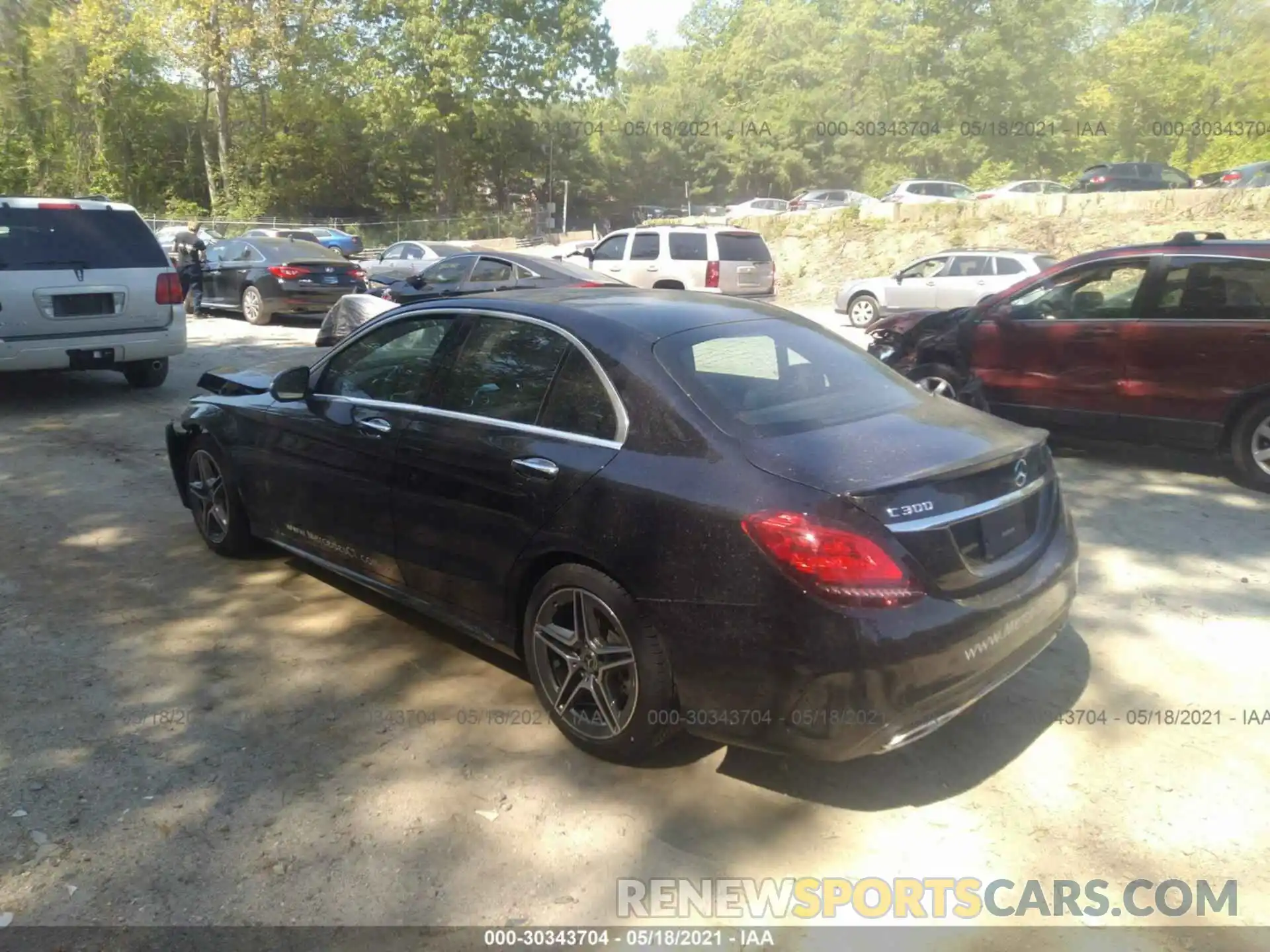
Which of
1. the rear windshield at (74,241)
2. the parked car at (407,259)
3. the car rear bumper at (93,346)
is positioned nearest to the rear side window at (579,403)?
the car rear bumper at (93,346)

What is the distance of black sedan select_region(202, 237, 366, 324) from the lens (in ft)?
52.4

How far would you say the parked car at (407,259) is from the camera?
70.6 feet

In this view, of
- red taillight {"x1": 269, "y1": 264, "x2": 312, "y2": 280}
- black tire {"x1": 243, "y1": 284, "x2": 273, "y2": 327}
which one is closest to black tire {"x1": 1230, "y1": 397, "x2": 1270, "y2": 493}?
red taillight {"x1": 269, "y1": 264, "x2": 312, "y2": 280}

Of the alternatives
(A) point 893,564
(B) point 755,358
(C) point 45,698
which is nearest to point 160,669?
(C) point 45,698

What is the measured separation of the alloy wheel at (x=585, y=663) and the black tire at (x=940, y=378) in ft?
18.1

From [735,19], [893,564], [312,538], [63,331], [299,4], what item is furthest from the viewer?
[735,19]

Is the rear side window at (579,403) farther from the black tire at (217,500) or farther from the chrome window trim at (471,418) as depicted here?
the black tire at (217,500)

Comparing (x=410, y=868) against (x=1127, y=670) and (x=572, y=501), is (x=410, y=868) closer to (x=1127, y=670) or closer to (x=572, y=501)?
(x=572, y=501)

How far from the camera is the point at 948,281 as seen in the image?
17734 millimetres

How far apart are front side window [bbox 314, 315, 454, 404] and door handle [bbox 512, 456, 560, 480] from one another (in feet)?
2.70

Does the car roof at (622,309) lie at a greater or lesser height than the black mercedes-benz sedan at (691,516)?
greater

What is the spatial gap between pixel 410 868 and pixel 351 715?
1026 mm

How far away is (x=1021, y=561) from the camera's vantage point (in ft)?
11.1

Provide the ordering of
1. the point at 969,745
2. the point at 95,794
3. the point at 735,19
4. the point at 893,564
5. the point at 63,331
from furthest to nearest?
the point at 735,19 → the point at 63,331 → the point at 969,745 → the point at 95,794 → the point at 893,564
